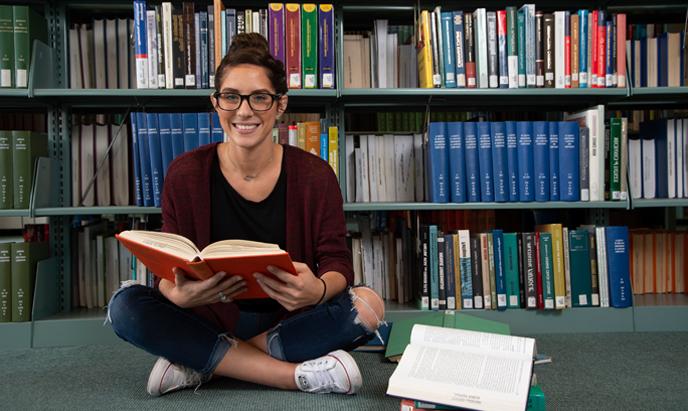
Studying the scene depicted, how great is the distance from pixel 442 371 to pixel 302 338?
1.46 ft

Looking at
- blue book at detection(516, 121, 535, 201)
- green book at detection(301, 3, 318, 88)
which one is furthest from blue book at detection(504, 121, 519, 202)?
green book at detection(301, 3, 318, 88)

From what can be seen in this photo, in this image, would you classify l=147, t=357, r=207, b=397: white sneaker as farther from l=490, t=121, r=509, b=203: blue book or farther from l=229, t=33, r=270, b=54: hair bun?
l=490, t=121, r=509, b=203: blue book

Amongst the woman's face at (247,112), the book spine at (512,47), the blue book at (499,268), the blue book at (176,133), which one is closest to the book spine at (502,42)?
the book spine at (512,47)

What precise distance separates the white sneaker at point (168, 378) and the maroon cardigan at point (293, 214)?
0.14 metres

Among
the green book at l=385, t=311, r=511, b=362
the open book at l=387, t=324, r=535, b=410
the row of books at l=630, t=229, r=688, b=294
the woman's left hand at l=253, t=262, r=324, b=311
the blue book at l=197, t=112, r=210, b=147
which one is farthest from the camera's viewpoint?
the row of books at l=630, t=229, r=688, b=294

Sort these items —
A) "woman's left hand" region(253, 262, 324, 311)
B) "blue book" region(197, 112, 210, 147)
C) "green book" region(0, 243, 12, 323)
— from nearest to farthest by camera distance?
"woman's left hand" region(253, 262, 324, 311) → "green book" region(0, 243, 12, 323) → "blue book" region(197, 112, 210, 147)

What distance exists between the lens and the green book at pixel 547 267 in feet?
7.27

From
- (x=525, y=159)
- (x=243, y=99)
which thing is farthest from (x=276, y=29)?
(x=525, y=159)

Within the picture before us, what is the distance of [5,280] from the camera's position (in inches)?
82.1

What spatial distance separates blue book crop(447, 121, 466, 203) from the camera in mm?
2223

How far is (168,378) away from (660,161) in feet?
6.19

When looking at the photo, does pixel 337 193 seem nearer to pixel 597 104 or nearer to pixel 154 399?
pixel 154 399

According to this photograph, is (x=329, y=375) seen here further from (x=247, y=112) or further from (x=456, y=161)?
(x=456, y=161)

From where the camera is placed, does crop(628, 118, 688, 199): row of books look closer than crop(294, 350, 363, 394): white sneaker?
No
